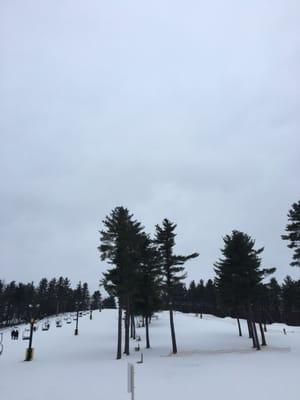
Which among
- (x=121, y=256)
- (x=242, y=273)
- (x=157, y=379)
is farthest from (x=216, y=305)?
(x=157, y=379)

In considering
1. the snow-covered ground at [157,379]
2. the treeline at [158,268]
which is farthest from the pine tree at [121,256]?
the snow-covered ground at [157,379]

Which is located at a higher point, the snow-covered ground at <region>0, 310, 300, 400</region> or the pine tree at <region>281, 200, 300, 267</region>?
the pine tree at <region>281, 200, 300, 267</region>

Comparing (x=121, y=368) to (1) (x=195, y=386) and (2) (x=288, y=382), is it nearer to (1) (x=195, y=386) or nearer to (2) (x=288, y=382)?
(1) (x=195, y=386)

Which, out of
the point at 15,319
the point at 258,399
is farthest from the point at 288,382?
the point at 15,319

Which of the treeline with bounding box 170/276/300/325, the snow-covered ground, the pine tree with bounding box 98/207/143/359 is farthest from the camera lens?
the treeline with bounding box 170/276/300/325

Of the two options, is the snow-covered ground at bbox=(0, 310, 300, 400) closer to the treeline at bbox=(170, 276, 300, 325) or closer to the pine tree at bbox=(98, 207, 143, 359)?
the pine tree at bbox=(98, 207, 143, 359)

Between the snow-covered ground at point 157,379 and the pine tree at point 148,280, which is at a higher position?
the pine tree at point 148,280

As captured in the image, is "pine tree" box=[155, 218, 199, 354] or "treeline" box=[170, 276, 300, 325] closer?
"pine tree" box=[155, 218, 199, 354]

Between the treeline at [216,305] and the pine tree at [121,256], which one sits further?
the treeline at [216,305]

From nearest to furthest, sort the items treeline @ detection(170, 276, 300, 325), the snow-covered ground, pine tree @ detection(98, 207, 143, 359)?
the snow-covered ground → pine tree @ detection(98, 207, 143, 359) → treeline @ detection(170, 276, 300, 325)

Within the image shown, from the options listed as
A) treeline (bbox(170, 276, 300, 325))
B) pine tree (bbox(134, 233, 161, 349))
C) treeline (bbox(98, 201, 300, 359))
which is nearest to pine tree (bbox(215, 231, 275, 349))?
treeline (bbox(98, 201, 300, 359))

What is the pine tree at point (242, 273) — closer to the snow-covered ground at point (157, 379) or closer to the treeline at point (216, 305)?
the snow-covered ground at point (157, 379)

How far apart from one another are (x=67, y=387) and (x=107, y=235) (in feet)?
52.7

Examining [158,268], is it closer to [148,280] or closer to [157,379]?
[148,280]
